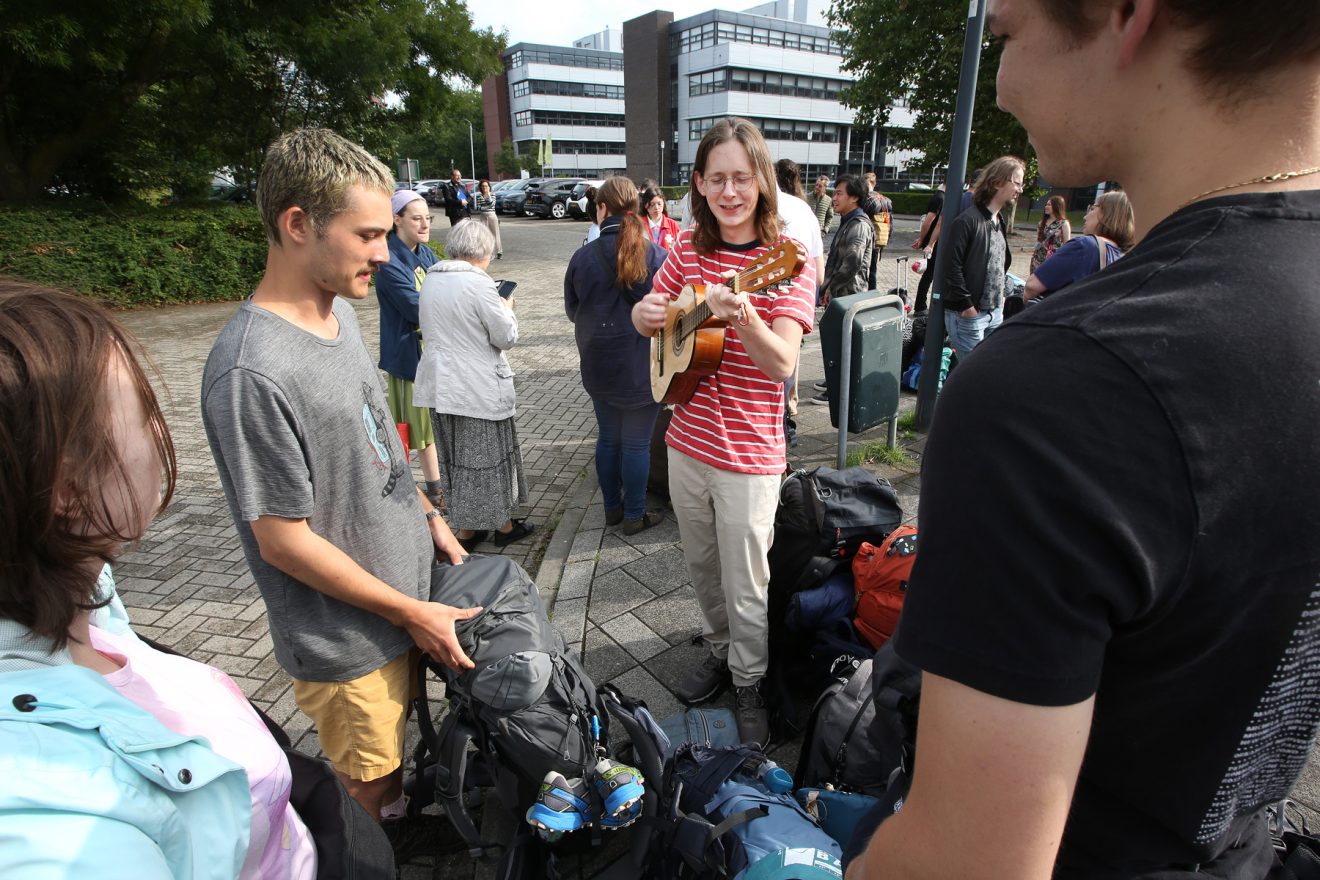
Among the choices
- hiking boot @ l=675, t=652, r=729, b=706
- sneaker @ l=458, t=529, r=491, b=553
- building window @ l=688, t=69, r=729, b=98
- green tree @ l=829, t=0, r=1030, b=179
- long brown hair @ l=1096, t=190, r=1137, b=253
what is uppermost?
building window @ l=688, t=69, r=729, b=98

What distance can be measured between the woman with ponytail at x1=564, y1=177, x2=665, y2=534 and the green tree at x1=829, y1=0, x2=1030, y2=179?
735 inches

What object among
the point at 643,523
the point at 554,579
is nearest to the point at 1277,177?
the point at 554,579

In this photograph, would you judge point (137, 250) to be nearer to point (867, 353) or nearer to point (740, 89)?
point (867, 353)

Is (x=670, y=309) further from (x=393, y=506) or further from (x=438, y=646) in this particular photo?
(x=438, y=646)

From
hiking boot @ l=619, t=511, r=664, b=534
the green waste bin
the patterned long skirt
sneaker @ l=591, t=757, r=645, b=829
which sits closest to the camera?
sneaker @ l=591, t=757, r=645, b=829

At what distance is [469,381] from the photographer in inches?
159

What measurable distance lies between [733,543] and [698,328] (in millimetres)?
804

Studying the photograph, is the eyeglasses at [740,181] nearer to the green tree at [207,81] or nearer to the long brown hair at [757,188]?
the long brown hair at [757,188]

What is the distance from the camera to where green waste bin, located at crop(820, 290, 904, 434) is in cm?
450

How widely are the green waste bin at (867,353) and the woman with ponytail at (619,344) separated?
124 centimetres

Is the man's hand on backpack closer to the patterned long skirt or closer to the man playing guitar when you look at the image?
the man playing guitar

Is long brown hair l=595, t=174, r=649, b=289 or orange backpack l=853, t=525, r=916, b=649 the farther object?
long brown hair l=595, t=174, r=649, b=289

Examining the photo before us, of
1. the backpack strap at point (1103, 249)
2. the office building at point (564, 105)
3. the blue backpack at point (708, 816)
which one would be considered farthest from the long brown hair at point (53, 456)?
the office building at point (564, 105)

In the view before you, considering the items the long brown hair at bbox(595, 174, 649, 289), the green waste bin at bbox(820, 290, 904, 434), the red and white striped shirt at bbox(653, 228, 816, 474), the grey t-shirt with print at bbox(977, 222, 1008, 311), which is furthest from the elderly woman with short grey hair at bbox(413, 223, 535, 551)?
the grey t-shirt with print at bbox(977, 222, 1008, 311)
